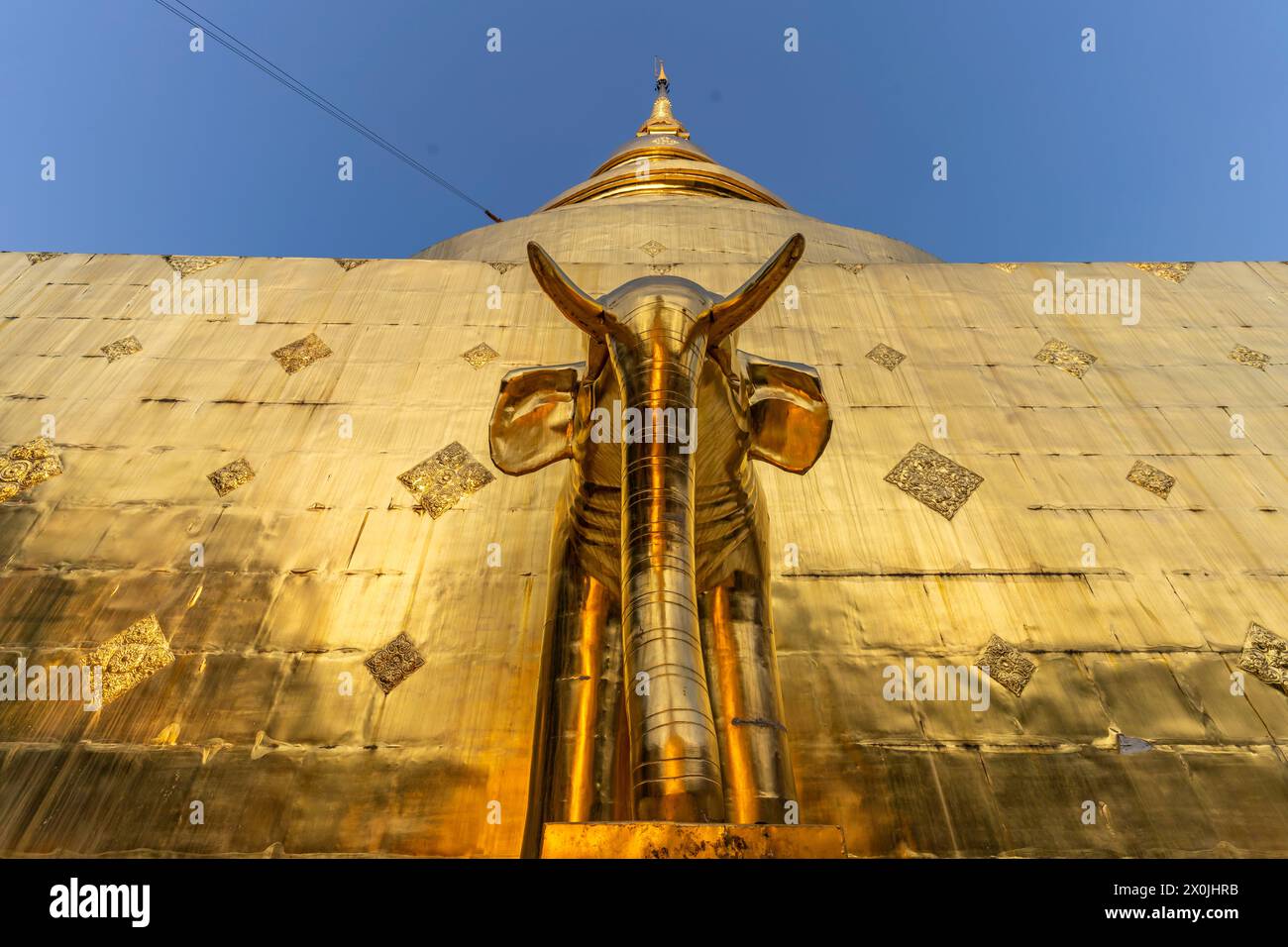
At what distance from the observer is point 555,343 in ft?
14.9

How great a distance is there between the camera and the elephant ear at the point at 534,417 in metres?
2.28

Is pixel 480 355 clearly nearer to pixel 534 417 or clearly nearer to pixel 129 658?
pixel 129 658

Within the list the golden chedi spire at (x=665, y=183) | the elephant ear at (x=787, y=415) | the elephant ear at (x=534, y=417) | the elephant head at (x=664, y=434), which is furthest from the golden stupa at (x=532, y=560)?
the golden chedi spire at (x=665, y=183)

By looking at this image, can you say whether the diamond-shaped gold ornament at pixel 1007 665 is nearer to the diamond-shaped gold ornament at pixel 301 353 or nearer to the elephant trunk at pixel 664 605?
the elephant trunk at pixel 664 605

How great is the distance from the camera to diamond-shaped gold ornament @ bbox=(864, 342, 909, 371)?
4469mm

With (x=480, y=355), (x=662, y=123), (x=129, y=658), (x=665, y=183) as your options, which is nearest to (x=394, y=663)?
(x=129, y=658)

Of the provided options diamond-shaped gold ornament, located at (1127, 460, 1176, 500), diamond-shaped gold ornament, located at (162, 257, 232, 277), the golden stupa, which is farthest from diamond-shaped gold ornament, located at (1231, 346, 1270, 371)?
diamond-shaped gold ornament, located at (162, 257, 232, 277)

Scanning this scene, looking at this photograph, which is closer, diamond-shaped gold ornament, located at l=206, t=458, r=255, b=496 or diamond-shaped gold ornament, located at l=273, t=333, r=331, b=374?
diamond-shaped gold ornament, located at l=206, t=458, r=255, b=496

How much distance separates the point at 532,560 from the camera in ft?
11.4

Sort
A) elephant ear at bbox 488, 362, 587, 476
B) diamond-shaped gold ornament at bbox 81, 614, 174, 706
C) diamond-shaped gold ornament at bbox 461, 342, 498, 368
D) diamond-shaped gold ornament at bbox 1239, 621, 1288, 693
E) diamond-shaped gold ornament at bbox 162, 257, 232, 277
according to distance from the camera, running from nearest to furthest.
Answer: elephant ear at bbox 488, 362, 587, 476, diamond-shaped gold ornament at bbox 81, 614, 174, 706, diamond-shaped gold ornament at bbox 1239, 621, 1288, 693, diamond-shaped gold ornament at bbox 461, 342, 498, 368, diamond-shaped gold ornament at bbox 162, 257, 232, 277

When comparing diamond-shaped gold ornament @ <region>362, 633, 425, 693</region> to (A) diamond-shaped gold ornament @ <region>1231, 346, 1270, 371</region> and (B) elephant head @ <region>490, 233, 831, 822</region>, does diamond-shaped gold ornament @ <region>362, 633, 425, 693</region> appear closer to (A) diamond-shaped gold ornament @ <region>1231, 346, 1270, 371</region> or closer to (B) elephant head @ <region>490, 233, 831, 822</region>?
(B) elephant head @ <region>490, 233, 831, 822</region>
